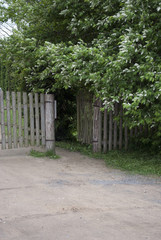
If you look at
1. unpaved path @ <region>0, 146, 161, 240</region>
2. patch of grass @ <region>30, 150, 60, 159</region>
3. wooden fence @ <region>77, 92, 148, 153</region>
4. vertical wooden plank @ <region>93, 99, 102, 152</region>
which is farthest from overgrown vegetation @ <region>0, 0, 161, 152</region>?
patch of grass @ <region>30, 150, 60, 159</region>

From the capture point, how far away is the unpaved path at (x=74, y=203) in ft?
11.5

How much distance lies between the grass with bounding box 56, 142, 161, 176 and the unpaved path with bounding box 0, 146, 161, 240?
0.36 m

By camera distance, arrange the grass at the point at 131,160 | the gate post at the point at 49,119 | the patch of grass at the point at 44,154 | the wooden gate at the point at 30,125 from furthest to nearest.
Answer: the gate post at the point at 49,119 → the patch of grass at the point at 44,154 → the wooden gate at the point at 30,125 → the grass at the point at 131,160

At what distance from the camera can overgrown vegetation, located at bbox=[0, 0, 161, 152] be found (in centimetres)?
596

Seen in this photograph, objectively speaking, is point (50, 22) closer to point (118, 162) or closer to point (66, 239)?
point (118, 162)

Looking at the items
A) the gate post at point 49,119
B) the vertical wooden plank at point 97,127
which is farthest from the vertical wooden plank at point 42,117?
the vertical wooden plank at point 97,127

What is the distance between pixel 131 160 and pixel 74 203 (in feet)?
11.1

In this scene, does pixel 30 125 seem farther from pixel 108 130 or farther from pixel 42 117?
pixel 108 130

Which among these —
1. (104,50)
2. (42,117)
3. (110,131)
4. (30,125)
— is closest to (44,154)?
(30,125)

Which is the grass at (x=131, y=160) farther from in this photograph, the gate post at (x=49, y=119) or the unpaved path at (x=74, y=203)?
the gate post at (x=49, y=119)

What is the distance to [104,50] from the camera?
6.90 m

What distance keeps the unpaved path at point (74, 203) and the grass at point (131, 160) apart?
0.36 metres

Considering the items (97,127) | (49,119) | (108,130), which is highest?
(49,119)

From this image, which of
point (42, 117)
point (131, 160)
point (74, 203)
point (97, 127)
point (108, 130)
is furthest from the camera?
point (108, 130)
